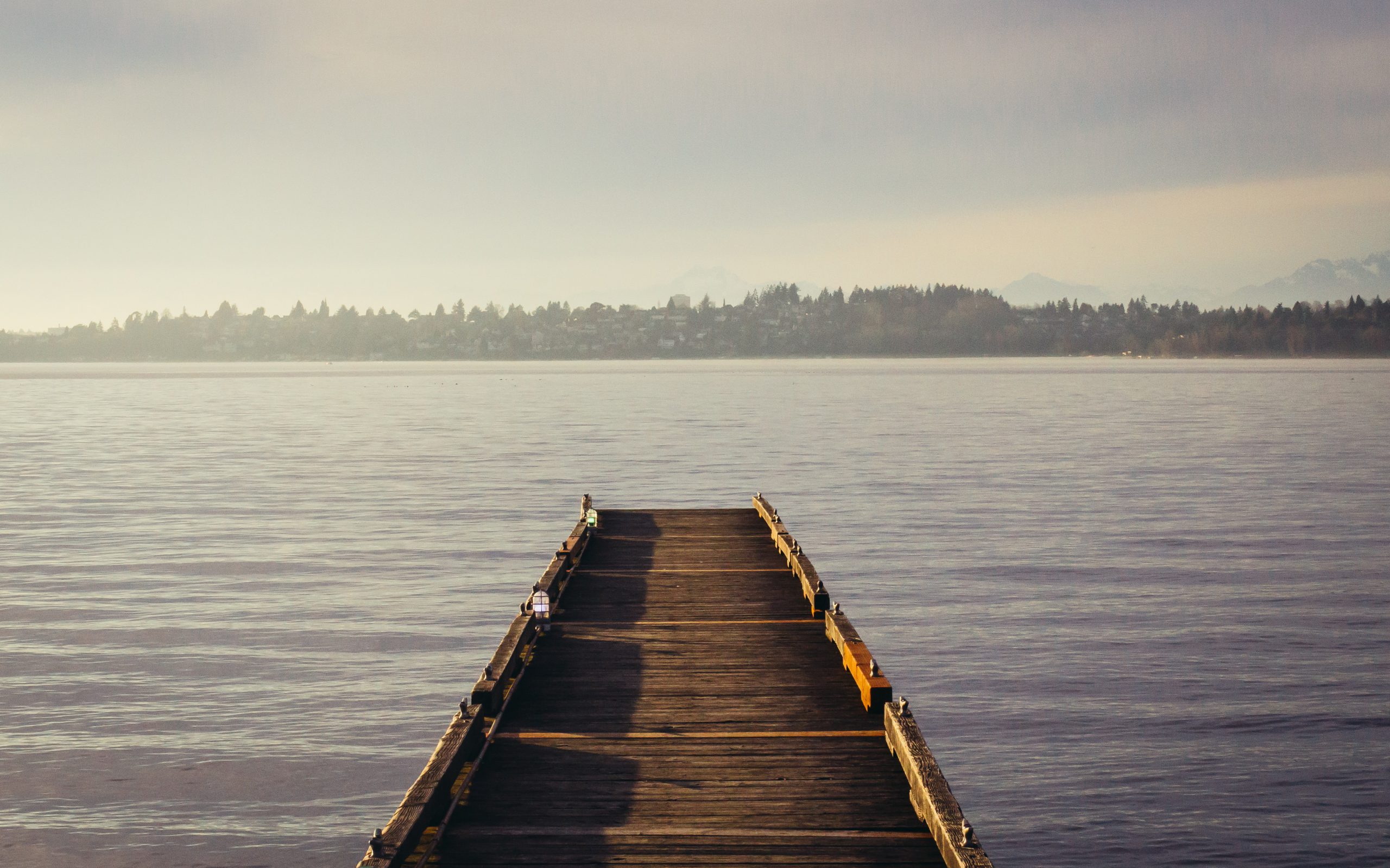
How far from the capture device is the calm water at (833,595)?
1303 centimetres

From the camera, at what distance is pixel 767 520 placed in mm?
23109

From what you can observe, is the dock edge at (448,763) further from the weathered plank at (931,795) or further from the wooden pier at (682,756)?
the weathered plank at (931,795)

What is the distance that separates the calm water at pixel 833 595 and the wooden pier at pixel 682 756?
2.57 metres

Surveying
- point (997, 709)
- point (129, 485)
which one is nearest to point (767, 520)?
point (997, 709)

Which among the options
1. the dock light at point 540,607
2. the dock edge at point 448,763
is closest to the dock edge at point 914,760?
the dock light at point 540,607

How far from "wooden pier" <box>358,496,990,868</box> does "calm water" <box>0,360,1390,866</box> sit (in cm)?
257

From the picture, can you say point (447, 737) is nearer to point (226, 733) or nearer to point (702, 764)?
point (702, 764)

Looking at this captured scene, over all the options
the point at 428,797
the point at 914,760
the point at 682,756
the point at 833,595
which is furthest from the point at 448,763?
the point at 833,595

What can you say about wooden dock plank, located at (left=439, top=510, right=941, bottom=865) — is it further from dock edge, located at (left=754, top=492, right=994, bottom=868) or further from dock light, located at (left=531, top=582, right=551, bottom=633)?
dock light, located at (left=531, top=582, right=551, bottom=633)

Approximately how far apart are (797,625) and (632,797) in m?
6.28

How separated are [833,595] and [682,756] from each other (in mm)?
15176

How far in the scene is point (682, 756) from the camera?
10531 mm

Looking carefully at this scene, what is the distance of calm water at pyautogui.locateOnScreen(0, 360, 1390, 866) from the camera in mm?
13031

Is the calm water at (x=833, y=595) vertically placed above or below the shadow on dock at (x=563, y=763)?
below
